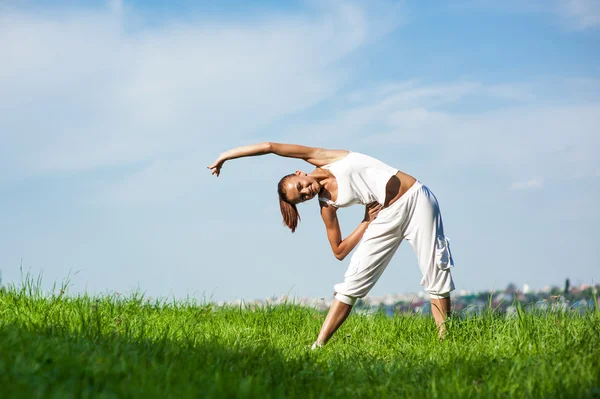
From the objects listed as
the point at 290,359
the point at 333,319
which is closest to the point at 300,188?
the point at 333,319

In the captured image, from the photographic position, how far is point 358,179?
6.19m

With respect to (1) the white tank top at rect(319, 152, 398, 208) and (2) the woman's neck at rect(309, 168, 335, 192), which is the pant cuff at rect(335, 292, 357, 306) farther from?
(2) the woman's neck at rect(309, 168, 335, 192)

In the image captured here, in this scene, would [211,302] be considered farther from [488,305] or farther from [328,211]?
[488,305]

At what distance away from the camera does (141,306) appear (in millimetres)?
7938

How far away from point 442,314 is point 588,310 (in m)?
1.46

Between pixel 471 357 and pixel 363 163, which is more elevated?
pixel 363 163

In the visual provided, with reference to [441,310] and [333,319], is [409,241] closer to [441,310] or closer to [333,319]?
[441,310]

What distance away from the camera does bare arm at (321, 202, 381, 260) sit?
6.30 meters

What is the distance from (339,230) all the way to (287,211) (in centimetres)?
56

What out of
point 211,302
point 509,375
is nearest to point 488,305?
point 509,375

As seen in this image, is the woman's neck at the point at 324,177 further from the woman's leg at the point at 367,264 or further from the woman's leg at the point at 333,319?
the woman's leg at the point at 333,319

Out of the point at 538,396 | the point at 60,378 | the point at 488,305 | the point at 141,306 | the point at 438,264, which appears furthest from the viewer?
the point at 141,306

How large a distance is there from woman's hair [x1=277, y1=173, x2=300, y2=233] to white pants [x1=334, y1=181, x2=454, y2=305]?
0.70 m

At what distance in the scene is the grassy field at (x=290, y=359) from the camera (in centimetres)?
381
